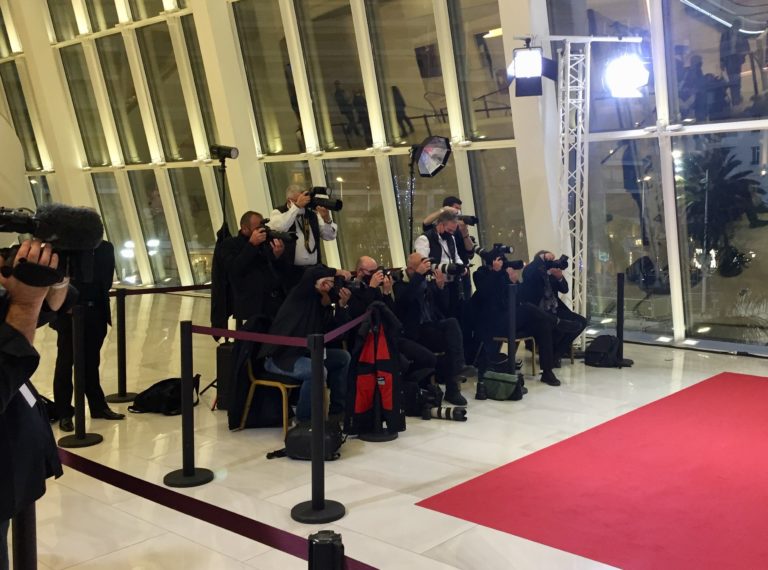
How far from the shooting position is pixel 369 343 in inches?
234

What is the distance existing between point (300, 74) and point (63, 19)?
683cm

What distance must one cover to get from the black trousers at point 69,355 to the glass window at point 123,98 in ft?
33.9

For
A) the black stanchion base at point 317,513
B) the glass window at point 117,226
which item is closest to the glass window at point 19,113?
the glass window at point 117,226

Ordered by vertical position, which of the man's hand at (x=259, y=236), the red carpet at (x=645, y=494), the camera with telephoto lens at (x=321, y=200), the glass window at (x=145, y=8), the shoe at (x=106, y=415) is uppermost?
the glass window at (x=145, y=8)

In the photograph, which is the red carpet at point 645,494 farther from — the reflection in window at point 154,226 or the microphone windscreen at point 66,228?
the reflection in window at point 154,226

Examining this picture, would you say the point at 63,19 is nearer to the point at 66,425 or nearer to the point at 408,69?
the point at 408,69

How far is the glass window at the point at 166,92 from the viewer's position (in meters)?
14.6

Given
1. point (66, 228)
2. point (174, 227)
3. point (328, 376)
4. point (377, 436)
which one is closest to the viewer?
point (66, 228)

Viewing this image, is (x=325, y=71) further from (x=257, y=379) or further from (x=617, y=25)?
(x=257, y=379)

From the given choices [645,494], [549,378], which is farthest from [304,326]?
[549,378]

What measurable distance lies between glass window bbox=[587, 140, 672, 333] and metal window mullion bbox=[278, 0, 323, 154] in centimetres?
457

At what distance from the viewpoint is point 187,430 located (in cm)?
503

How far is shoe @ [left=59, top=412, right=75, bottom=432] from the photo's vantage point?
6.29 meters

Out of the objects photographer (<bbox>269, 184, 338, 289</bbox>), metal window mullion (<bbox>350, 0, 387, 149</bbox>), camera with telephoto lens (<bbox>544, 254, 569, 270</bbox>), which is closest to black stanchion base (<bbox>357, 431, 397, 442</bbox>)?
photographer (<bbox>269, 184, 338, 289</bbox>)
